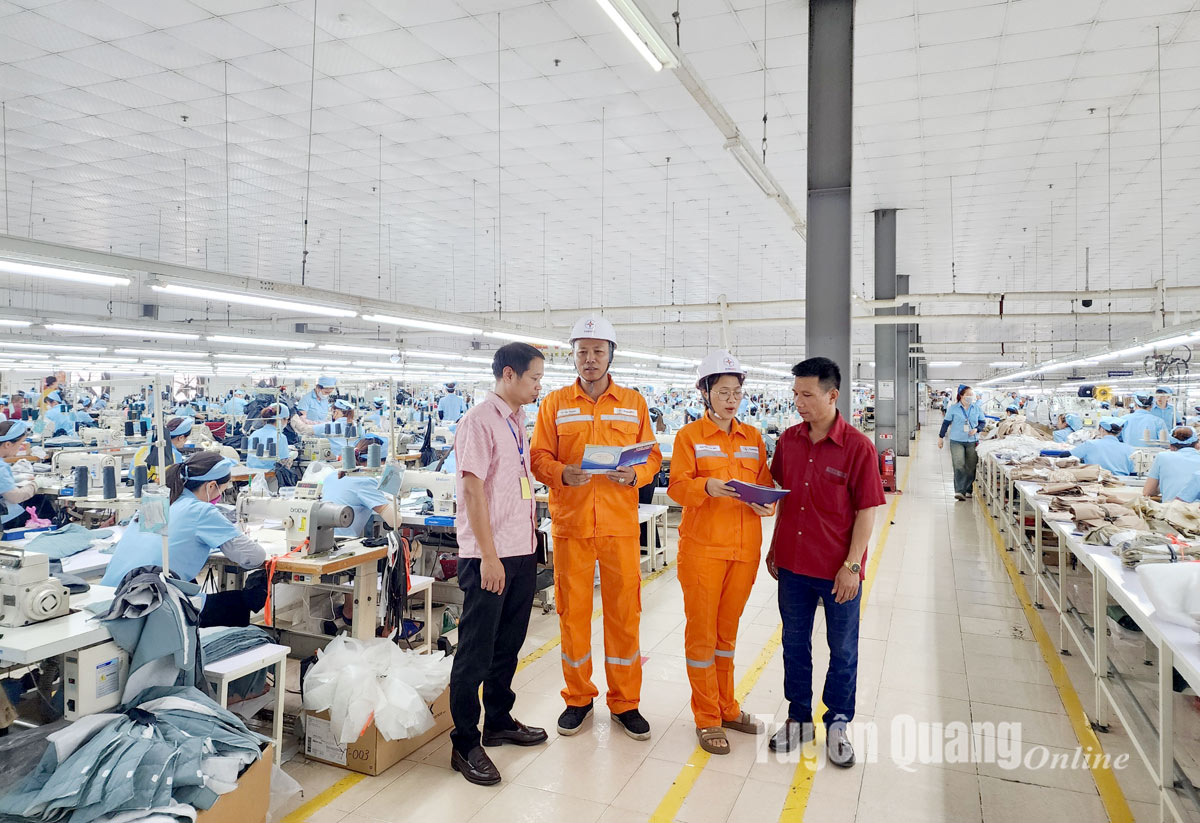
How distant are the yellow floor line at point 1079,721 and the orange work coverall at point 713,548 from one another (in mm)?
1519

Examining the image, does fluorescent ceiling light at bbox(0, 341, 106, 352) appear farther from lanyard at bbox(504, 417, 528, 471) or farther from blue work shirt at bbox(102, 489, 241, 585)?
lanyard at bbox(504, 417, 528, 471)

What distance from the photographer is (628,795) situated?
273cm

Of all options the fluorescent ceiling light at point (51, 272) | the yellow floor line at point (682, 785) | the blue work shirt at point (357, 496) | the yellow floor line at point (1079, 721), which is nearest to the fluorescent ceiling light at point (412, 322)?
the blue work shirt at point (357, 496)

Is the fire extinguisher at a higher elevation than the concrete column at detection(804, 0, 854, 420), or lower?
lower

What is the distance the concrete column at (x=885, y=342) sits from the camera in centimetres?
956

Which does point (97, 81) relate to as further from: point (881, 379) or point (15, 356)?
point (881, 379)

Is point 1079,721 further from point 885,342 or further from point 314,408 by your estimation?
point 314,408

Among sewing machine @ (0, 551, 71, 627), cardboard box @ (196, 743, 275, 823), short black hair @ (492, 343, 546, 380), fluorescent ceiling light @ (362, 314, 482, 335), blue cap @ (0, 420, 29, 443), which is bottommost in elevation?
cardboard box @ (196, 743, 275, 823)

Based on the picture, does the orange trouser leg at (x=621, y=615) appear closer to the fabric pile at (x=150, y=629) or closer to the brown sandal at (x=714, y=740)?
the brown sandal at (x=714, y=740)

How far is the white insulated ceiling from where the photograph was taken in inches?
188

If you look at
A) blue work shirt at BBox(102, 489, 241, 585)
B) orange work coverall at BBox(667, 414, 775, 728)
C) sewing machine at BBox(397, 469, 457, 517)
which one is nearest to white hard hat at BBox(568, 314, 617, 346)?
orange work coverall at BBox(667, 414, 775, 728)

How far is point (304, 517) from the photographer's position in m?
4.05

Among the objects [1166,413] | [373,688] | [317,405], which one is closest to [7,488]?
[373,688]

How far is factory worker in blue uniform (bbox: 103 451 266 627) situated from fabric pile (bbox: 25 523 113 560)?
1164 mm
